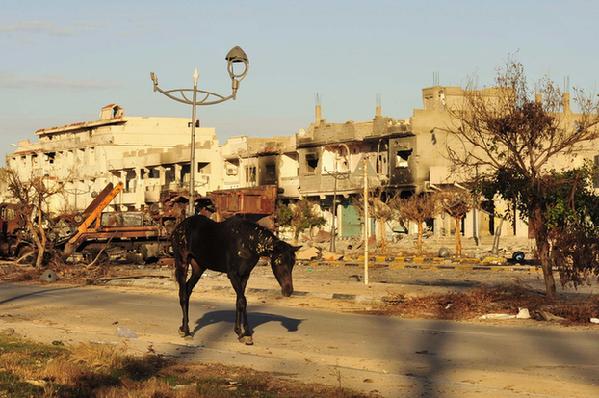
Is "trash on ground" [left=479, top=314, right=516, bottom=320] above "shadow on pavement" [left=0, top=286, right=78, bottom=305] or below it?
above

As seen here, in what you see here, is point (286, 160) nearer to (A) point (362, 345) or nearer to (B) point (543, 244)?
(B) point (543, 244)

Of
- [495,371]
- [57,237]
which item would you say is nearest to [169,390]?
[495,371]

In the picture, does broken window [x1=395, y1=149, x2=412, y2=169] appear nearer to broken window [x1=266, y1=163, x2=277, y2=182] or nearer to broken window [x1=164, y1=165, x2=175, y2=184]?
broken window [x1=266, y1=163, x2=277, y2=182]

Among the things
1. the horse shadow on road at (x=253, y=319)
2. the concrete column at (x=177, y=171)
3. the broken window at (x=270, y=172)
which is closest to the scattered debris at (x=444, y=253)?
the broken window at (x=270, y=172)

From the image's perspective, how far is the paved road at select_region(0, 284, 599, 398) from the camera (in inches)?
471

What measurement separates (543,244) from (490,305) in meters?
1.98

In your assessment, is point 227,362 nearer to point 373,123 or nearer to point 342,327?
point 342,327

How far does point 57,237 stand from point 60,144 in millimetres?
86900

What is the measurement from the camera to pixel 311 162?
89.4 metres

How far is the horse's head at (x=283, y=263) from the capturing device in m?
15.8

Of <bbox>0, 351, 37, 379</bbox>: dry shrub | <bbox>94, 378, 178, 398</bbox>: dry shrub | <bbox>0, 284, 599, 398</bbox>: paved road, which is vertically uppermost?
<bbox>94, 378, 178, 398</bbox>: dry shrub

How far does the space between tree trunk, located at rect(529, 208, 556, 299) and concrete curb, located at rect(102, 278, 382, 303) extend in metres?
3.87

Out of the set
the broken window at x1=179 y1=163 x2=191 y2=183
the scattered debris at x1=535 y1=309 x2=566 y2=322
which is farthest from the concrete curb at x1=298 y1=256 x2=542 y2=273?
the broken window at x1=179 y1=163 x2=191 y2=183

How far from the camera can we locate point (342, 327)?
1867 cm
